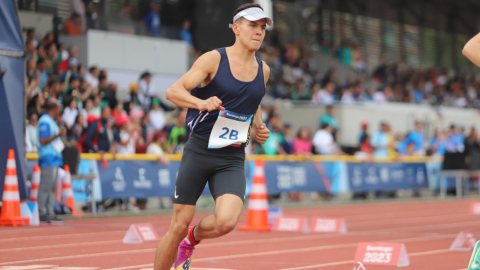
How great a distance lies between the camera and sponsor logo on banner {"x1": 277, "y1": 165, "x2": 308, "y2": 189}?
1967cm

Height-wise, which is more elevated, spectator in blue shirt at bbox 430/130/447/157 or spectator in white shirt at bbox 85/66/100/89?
spectator in white shirt at bbox 85/66/100/89

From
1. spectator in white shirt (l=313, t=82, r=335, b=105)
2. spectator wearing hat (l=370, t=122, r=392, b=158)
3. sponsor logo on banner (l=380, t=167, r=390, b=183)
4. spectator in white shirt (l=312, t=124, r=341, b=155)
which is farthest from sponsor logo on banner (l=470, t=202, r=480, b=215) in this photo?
spectator in white shirt (l=313, t=82, r=335, b=105)

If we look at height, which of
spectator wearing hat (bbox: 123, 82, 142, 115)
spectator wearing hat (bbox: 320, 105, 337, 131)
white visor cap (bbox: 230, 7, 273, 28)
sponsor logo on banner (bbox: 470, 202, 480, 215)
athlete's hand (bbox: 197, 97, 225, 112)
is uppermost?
white visor cap (bbox: 230, 7, 273, 28)

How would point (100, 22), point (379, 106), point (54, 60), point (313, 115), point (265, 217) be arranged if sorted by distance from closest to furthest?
point (265, 217) < point (54, 60) < point (100, 22) < point (313, 115) < point (379, 106)

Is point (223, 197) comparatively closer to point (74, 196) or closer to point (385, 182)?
point (74, 196)

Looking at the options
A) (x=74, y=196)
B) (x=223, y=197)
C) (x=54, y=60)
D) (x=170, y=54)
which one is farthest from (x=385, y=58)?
(x=223, y=197)

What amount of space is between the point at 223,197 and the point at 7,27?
308 inches

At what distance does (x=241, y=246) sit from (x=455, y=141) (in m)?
18.0

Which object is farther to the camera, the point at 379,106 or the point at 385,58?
the point at 385,58

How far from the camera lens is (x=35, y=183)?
13266mm

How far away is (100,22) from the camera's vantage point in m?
22.8

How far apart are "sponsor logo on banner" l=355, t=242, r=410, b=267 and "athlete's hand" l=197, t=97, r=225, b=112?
283 cm

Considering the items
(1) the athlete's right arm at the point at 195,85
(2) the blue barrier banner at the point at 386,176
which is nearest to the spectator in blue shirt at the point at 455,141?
(2) the blue barrier banner at the point at 386,176

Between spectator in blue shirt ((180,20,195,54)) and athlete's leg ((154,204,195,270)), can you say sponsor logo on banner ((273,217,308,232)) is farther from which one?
spectator in blue shirt ((180,20,195,54))
